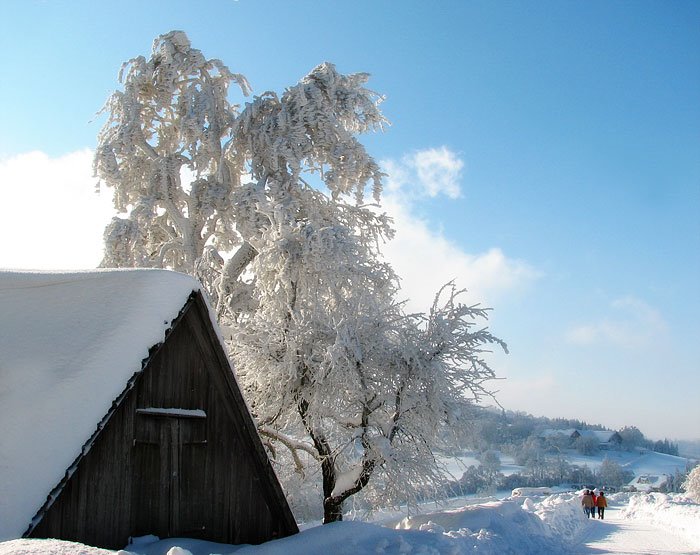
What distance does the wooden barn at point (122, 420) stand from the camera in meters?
6.45

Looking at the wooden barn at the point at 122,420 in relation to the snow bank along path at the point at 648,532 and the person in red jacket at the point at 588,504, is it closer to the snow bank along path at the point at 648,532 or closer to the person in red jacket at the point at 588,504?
the snow bank along path at the point at 648,532

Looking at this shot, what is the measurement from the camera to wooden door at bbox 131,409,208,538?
7.54 meters

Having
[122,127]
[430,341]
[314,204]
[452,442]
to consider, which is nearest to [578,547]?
[452,442]

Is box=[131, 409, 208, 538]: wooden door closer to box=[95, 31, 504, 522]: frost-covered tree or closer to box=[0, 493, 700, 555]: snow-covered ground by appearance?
box=[0, 493, 700, 555]: snow-covered ground

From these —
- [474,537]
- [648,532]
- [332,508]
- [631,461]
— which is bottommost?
[631,461]

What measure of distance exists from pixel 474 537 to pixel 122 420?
6.68 m

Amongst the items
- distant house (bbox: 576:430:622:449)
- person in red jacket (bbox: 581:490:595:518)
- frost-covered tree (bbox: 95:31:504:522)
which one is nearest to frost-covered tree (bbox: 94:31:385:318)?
frost-covered tree (bbox: 95:31:504:522)

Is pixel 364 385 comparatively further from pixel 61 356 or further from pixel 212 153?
pixel 212 153

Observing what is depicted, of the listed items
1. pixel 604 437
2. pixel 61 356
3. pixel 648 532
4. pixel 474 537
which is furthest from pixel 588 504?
pixel 604 437

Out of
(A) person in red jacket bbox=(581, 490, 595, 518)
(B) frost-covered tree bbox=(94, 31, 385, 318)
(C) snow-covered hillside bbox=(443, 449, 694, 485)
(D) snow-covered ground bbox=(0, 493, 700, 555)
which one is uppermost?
(B) frost-covered tree bbox=(94, 31, 385, 318)

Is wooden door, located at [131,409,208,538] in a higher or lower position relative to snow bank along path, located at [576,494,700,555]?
higher

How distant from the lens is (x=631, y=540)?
1725cm

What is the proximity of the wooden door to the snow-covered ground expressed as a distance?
0.28 m

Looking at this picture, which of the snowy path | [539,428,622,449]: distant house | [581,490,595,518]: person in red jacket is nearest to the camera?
the snowy path
